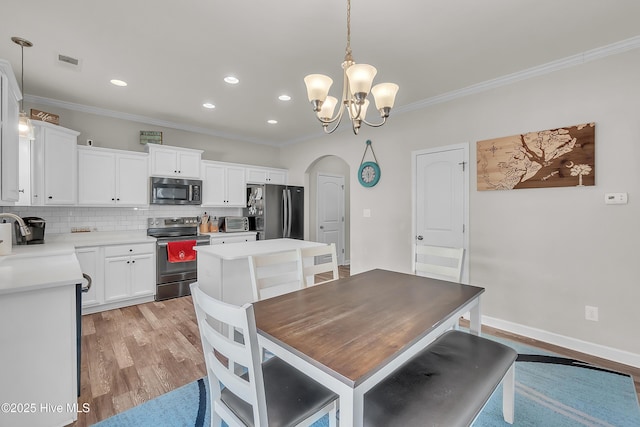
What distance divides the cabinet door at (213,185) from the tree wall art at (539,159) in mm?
3794

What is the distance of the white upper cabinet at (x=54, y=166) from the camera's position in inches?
126

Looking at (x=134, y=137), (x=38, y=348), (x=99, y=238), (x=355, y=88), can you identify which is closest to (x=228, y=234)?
(x=99, y=238)

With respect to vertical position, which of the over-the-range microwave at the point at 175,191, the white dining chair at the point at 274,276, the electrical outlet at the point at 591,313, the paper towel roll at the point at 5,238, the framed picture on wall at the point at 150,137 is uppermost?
the framed picture on wall at the point at 150,137

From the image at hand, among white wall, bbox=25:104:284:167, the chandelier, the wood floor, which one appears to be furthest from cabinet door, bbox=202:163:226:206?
the chandelier

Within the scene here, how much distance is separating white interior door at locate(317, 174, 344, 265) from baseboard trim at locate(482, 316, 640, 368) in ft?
11.3

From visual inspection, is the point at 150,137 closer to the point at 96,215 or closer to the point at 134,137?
the point at 134,137

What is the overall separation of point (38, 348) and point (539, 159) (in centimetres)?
407

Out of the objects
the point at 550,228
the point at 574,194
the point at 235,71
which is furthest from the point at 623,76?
the point at 235,71

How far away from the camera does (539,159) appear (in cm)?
277

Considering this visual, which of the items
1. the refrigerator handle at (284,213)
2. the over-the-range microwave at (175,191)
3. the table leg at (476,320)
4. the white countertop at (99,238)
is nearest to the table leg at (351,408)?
the table leg at (476,320)

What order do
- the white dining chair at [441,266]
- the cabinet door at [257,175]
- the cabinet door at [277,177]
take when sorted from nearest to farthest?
the white dining chair at [441,266], the cabinet door at [257,175], the cabinet door at [277,177]

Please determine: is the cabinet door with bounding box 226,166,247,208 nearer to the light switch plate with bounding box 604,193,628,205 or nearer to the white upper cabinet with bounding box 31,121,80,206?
the white upper cabinet with bounding box 31,121,80,206

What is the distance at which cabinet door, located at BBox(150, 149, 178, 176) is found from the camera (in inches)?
164

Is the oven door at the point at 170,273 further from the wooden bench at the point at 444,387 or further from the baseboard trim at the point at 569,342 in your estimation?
the baseboard trim at the point at 569,342
